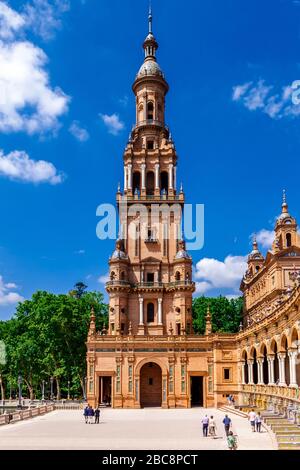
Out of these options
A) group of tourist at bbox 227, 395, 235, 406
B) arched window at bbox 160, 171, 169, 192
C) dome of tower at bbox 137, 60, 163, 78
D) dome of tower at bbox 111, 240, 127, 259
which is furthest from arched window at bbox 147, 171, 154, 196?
group of tourist at bbox 227, 395, 235, 406

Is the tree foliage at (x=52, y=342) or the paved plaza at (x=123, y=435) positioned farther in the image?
the tree foliage at (x=52, y=342)

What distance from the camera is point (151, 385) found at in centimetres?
5944

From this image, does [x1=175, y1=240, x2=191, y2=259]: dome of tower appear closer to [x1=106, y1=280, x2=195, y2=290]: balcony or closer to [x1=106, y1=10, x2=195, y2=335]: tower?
[x1=106, y1=10, x2=195, y2=335]: tower

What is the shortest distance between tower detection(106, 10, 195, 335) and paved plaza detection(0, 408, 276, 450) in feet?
75.5

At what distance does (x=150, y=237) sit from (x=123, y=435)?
37891 millimetres

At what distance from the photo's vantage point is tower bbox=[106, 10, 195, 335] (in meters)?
63.7

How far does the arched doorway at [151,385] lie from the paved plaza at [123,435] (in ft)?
59.0

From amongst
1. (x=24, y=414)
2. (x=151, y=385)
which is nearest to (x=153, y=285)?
(x=151, y=385)

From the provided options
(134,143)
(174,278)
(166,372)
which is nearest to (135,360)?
(166,372)

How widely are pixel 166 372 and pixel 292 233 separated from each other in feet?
66.7

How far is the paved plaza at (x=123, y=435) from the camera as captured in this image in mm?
25672

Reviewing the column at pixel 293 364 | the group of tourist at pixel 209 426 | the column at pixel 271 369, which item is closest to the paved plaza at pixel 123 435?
the group of tourist at pixel 209 426

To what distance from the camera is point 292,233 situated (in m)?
58.1

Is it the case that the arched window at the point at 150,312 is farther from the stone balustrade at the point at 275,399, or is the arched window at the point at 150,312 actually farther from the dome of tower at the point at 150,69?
the dome of tower at the point at 150,69
